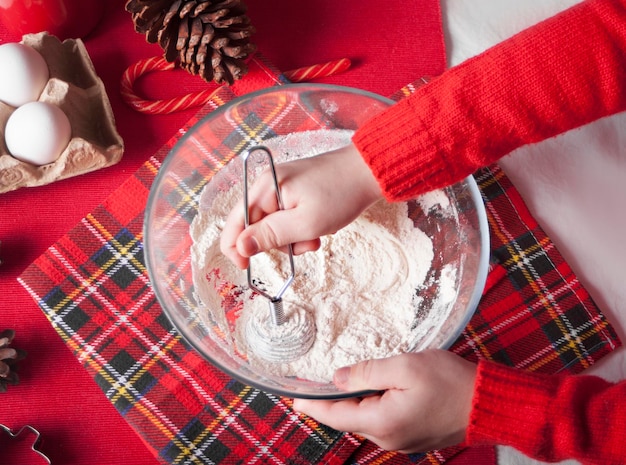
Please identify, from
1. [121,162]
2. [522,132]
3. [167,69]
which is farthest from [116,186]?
[522,132]

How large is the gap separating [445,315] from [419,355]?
0.22 ft

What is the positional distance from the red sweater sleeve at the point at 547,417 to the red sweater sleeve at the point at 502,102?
0.67 ft

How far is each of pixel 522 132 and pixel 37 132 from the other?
0.52 meters

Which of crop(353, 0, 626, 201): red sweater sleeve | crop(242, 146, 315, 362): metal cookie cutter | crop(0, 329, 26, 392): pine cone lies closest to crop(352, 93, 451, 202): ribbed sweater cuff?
crop(353, 0, 626, 201): red sweater sleeve

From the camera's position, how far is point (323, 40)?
0.83 metres

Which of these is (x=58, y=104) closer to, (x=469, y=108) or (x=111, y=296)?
(x=111, y=296)

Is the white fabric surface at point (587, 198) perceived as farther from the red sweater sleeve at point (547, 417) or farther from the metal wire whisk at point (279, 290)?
the metal wire whisk at point (279, 290)

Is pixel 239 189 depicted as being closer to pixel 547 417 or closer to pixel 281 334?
pixel 281 334

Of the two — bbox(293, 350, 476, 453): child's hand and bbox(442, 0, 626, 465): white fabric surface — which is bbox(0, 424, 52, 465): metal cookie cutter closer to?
bbox(293, 350, 476, 453): child's hand

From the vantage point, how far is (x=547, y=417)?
60 centimetres

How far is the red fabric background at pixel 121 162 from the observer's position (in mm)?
727

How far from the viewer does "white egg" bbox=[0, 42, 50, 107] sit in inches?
27.8

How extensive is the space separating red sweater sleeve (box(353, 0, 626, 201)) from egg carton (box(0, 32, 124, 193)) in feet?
1.05

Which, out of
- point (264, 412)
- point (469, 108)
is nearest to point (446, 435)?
point (264, 412)
